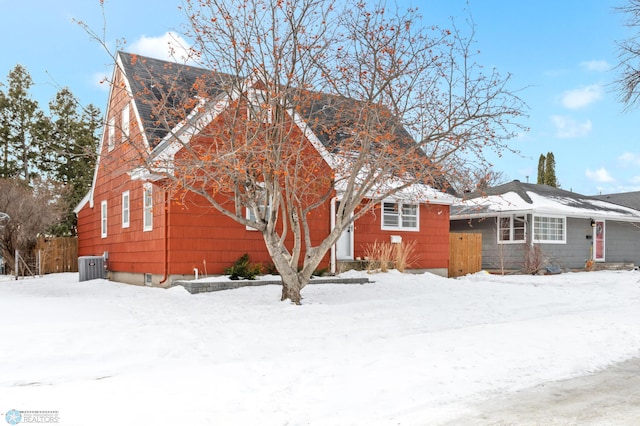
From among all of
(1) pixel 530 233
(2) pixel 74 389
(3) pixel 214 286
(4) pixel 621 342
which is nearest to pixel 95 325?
(2) pixel 74 389

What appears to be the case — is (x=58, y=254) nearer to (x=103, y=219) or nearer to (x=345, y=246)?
(x=103, y=219)

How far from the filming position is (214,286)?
12516 mm

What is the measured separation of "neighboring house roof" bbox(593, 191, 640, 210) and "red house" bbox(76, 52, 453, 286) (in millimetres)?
22021

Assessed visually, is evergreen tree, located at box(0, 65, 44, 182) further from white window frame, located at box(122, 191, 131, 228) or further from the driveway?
the driveway

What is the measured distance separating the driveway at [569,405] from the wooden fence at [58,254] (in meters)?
21.6

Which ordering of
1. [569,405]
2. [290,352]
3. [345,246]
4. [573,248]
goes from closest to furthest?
[569,405] < [290,352] < [345,246] < [573,248]

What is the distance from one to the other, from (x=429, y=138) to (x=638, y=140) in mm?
9158

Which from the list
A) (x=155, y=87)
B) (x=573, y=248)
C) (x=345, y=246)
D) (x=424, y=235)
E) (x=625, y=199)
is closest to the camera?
(x=155, y=87)

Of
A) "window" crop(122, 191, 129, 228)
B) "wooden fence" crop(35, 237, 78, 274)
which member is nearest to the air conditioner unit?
"window" crop(122, 191, 129, 228)

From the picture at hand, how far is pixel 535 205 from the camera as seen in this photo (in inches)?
835

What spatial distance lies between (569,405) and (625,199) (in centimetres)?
3563

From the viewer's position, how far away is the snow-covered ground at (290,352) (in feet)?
15.8

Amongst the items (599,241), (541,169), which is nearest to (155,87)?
(599,241)

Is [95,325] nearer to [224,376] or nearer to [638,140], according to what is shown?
[224,376]
